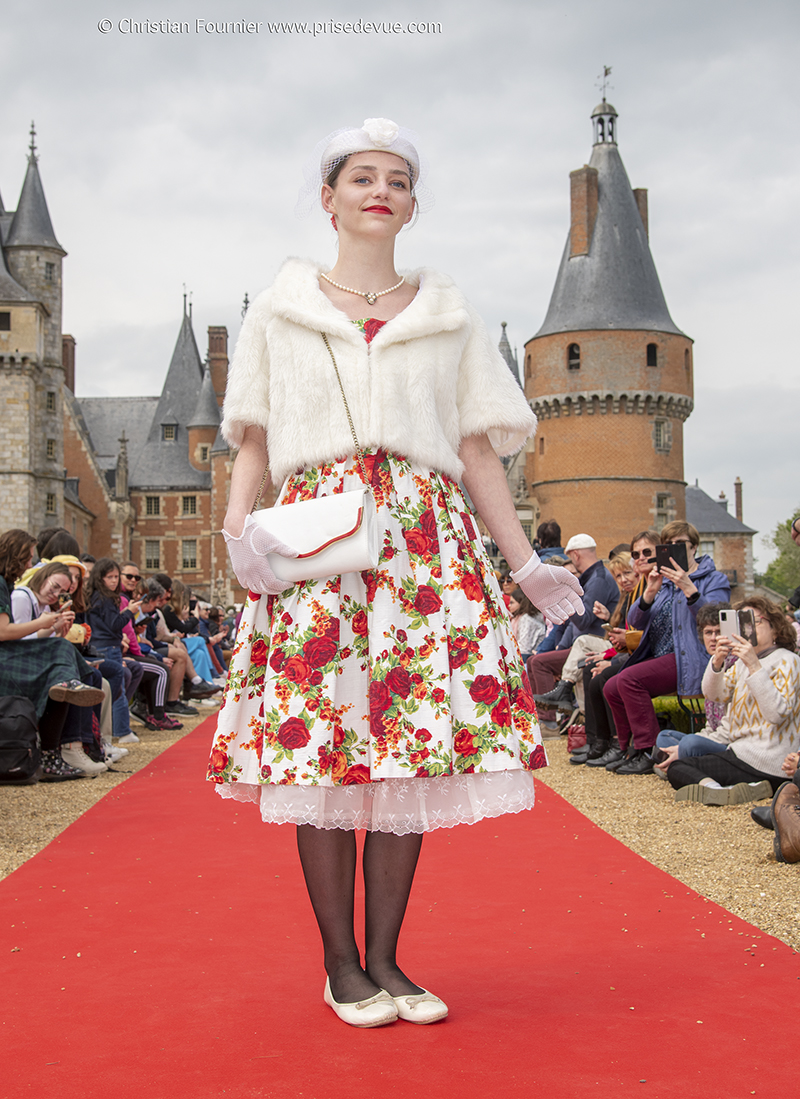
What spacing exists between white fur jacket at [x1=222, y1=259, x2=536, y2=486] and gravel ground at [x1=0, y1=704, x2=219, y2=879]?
109 inches

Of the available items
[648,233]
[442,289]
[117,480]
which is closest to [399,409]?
[442,289]

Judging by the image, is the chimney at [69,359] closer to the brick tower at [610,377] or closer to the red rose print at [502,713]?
the brick tower at [610,377]

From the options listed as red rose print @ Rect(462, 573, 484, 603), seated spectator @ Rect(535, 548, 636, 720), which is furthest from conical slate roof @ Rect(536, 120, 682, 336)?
red rose print @ Rect(462, 573, 484, 603)

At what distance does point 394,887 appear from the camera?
292 centimetres

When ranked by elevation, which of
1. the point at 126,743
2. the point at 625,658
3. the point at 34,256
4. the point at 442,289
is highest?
the point at 34,256

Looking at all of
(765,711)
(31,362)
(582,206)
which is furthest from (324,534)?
(582,206)

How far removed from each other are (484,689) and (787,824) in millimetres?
2379

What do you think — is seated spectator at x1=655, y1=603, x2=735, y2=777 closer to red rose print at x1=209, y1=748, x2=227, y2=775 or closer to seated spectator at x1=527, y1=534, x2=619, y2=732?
seated spectator at x1=527, y1=534, x2=619, y2=732

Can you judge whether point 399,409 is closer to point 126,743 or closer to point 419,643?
point 419,643

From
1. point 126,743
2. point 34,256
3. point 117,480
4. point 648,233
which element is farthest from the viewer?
point 117,480

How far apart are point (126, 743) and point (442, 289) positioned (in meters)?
8.28

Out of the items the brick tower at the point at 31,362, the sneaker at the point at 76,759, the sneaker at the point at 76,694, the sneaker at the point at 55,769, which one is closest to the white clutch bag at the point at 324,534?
the sneaker at the point at 76,694

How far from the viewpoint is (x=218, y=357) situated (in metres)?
68.8

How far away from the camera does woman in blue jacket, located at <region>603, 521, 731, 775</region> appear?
7504 millimetres
